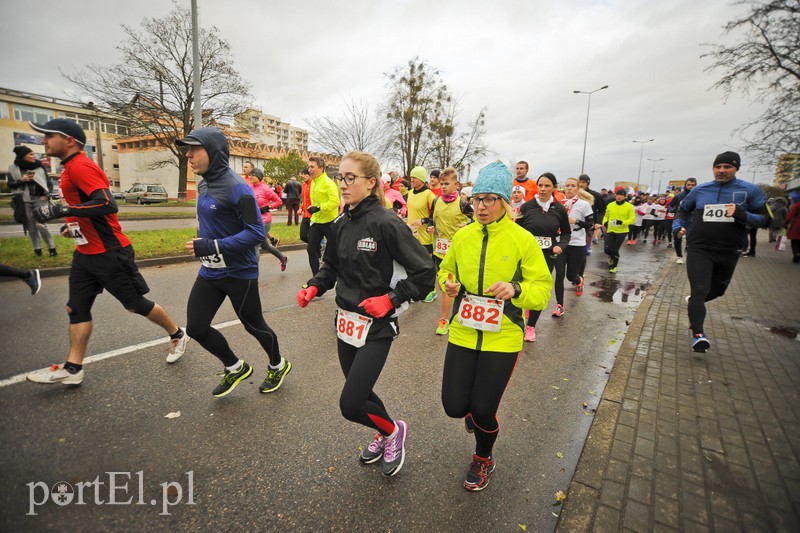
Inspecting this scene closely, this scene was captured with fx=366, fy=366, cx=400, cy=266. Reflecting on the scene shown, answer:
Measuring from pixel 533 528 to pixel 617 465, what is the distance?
825mm

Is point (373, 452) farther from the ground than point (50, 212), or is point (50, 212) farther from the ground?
point (50, 212)

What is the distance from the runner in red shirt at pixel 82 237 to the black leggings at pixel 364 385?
2477 millimetres

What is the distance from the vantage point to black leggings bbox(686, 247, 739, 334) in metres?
4.29

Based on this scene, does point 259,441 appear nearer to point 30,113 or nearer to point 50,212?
point 50,212

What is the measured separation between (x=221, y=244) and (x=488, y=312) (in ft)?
6.85

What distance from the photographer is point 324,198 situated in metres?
5.98

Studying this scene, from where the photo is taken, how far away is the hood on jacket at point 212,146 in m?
2.93

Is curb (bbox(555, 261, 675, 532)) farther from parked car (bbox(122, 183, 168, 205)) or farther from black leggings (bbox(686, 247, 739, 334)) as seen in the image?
parked car (bbox(122, 183, 168, 205))

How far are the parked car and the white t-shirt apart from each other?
3597cm

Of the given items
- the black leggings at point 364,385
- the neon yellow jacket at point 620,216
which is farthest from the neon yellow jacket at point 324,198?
the neon yellow jacket at point 620,216

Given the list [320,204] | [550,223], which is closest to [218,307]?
[320,204]

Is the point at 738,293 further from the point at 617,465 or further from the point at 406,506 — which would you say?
the point at 406,506

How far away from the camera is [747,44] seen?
14422 millimetres

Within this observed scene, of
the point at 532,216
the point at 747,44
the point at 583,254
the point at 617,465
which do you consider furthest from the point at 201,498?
the point at 747,44
